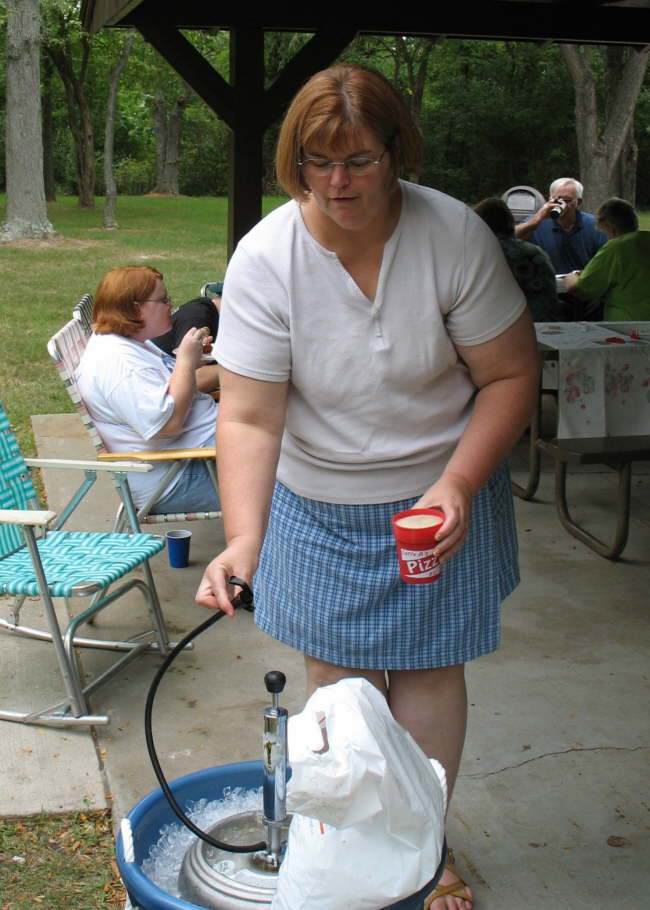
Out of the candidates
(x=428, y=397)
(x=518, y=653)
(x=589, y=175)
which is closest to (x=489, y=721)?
(x=518, y=653)

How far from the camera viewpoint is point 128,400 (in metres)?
3.83

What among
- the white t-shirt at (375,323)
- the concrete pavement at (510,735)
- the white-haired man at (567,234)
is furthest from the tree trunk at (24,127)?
the white t-shirt at (375,323)

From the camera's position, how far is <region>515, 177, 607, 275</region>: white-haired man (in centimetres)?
789

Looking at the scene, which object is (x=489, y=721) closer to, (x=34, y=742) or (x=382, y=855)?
(x=34, y=742)

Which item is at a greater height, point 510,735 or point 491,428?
point 491,428

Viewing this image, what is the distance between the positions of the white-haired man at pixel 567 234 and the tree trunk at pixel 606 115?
8297 mm

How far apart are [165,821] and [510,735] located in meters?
1.52

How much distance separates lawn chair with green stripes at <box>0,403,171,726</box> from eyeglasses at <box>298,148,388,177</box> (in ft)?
4.95

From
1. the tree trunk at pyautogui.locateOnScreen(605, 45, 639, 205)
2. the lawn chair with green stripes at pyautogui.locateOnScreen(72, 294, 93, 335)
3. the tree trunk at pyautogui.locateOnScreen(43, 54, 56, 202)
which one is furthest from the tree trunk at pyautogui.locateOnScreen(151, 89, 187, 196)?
the lawn chair with green stripes at pyautogui.locateOnScreen(72, 294, 93, 335)

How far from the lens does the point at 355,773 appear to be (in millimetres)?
1407

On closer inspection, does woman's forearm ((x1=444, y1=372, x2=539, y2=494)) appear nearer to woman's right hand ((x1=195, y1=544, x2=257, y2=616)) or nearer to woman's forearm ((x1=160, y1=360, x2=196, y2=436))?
woman's right hand ((x1=195, y1=544, x2=257, y2=616))

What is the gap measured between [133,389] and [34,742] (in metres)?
1.28

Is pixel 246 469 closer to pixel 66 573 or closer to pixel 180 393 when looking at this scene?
pixel 66 573

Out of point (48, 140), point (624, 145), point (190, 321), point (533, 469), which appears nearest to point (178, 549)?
point (190, 321)
